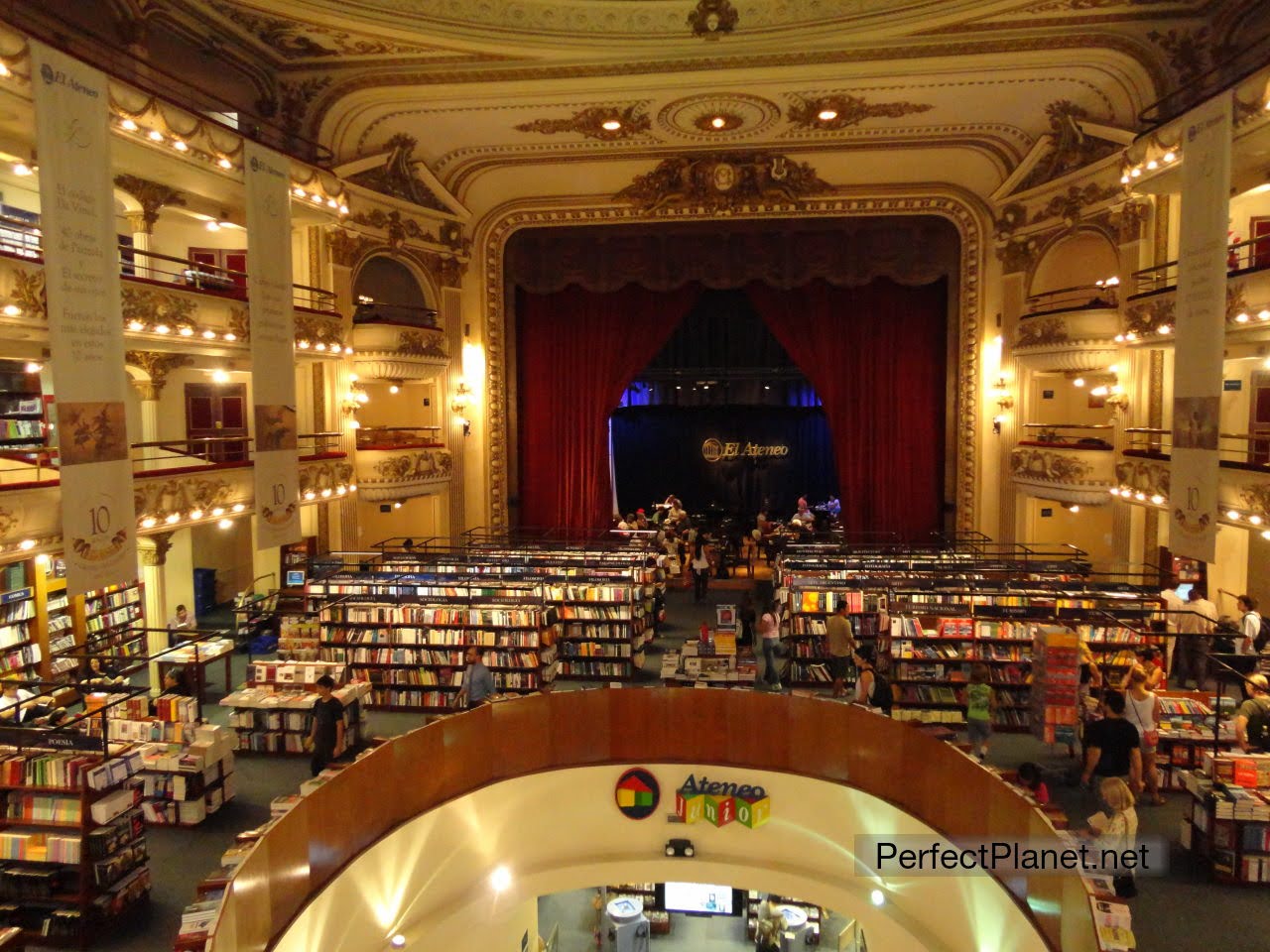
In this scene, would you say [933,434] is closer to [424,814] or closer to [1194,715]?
[1194,715]

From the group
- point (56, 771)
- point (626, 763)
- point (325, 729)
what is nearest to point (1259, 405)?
point (626, 763)

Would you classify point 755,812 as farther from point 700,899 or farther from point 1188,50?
point 1188,50

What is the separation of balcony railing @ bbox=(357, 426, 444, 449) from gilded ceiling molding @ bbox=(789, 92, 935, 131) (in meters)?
7.79

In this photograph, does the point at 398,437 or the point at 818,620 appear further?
the point at 398,437

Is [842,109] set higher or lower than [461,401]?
higher

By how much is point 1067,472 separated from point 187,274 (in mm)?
12372

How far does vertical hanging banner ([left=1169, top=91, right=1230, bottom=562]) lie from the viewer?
304 inches

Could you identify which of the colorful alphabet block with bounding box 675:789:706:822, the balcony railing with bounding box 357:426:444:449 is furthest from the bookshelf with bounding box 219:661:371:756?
the balcony railing with bounding box 357:426:444:449

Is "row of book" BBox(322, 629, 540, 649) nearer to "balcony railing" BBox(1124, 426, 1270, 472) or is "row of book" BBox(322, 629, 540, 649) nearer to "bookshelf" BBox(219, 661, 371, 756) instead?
"bookshelf" BBox(219, 661, 371, 756)

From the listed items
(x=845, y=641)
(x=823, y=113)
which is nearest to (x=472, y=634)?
(x=845, y=641)

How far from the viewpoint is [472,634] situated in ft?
31.7

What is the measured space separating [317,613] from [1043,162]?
40.8ft

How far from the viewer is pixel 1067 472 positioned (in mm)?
12148
